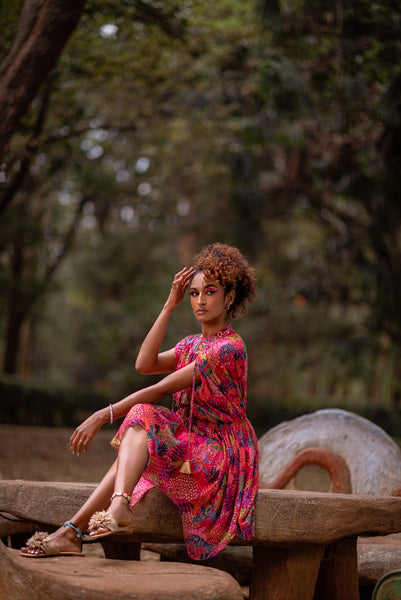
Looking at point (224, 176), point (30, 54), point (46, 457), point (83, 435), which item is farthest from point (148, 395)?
point (224, 176)

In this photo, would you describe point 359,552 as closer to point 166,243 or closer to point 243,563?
point 243,563

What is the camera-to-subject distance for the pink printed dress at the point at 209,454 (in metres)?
3.29

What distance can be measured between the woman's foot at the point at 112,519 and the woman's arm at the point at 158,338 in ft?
2.68

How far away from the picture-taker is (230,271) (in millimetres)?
3627

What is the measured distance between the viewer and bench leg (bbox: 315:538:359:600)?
3902 millimetres

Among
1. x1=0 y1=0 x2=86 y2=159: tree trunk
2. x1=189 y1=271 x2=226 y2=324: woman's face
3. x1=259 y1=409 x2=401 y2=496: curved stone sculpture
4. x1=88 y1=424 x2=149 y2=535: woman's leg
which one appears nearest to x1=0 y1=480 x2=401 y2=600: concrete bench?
x1=88 y1=424 x2=149 y2=535: woman's leg

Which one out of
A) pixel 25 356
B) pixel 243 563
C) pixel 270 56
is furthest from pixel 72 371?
pixel 243 563

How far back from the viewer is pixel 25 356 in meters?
19.1

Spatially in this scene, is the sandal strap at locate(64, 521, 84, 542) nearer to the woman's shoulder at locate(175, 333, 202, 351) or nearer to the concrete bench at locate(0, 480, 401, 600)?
the concrete bench at locate(0, 480, 401, 600)

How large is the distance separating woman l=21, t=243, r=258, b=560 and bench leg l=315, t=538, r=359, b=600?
Result: 0.89 metres

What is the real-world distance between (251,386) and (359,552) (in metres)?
14.1

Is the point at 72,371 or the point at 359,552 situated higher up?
the point at 359,552

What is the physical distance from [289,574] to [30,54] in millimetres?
4164

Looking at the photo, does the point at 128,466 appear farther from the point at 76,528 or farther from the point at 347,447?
the point at 347,447
